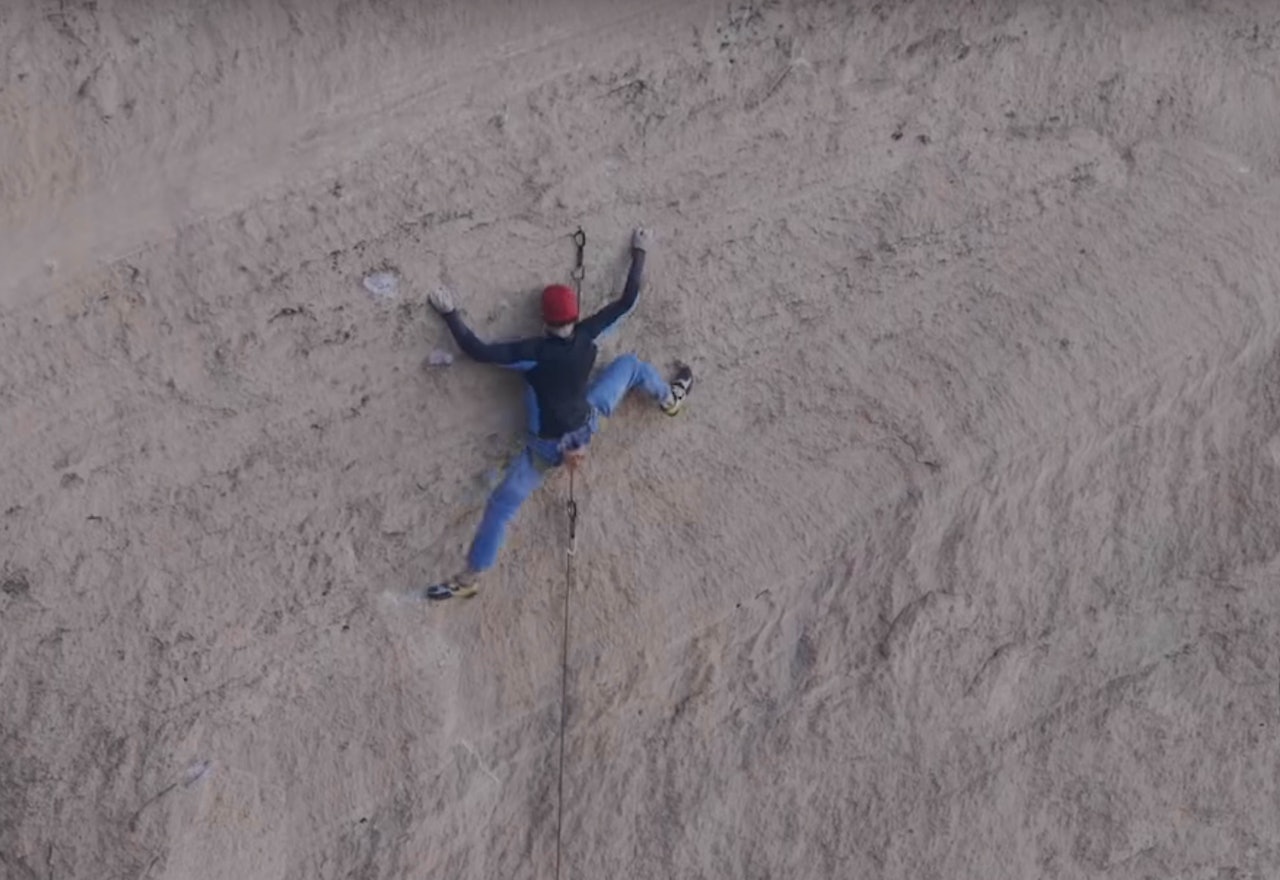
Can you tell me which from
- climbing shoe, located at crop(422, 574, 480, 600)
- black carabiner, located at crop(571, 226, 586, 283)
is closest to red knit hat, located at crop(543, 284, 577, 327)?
black carabiner, located at crop(571, 226, 586, 283)

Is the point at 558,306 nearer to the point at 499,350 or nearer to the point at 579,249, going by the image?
the point at 499,350

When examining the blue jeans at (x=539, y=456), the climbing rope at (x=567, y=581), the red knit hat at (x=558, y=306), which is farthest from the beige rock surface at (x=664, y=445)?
the red knit hat at (x=558, y=306)

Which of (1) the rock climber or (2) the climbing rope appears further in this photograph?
(2) the climbing rope

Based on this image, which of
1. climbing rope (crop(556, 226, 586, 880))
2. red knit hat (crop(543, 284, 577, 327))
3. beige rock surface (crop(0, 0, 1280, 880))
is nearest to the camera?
red knit hat (crop(543, 284, 577, 327))

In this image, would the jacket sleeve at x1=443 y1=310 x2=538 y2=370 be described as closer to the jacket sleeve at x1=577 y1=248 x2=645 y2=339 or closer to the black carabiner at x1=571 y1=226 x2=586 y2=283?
the jacket sleeve at x1=577 y1=248 x2=645 y2=339

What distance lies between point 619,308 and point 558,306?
0.35 meters

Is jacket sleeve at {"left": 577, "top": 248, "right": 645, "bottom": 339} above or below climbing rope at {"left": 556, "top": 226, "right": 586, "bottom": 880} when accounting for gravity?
above

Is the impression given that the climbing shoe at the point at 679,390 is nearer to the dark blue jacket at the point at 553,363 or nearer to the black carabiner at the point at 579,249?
the dark blue jacket at the point at 553,363

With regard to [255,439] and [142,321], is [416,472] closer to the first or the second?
[255,439]

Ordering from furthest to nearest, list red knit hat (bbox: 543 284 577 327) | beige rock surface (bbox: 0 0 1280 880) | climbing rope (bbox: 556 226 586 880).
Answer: climbing rope (bbox: 556 226 586 880)
beige rock surface (bbox: 0 0 1280 880)
red knit hat (bbox: 543 284 577 327)

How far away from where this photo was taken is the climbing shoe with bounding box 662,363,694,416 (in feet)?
20.6

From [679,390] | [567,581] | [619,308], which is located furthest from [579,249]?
[567,581]

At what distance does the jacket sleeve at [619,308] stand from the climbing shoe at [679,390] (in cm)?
40

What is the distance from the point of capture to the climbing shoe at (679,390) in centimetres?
628
